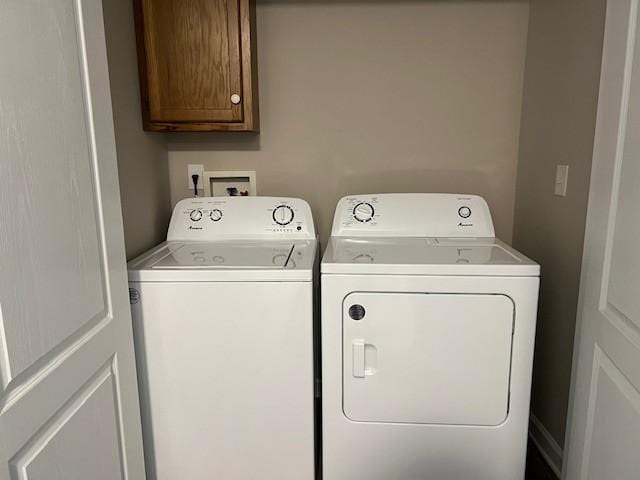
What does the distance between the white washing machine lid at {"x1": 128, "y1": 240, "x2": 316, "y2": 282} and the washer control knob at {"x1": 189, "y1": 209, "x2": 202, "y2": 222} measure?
15cm

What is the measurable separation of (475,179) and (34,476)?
1.92 metres

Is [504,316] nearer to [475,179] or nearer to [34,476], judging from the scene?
[475,179]

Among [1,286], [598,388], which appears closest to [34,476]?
[1,286]

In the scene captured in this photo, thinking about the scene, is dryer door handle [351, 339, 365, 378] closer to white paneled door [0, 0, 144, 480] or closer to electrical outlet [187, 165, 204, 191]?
white paneled door [0, 0, 144, 480]

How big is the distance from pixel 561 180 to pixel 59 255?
1.64 meters

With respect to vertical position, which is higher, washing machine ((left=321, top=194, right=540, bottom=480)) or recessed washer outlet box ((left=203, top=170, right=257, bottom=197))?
recessed washer outlet box ((left=203, top=170, right=257, bottom=197))

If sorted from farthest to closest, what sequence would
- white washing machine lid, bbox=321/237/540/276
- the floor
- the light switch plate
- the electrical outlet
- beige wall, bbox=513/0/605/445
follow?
1. the electrical outlet
2. the floor
3. the light switch plate
4. beige wall, bbox=513/0/605/445
5. white washing machine lid, bbox=321/237/540/276

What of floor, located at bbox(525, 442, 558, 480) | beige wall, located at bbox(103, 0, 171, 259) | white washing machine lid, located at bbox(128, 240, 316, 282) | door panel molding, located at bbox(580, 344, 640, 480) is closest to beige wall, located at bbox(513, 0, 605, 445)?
floor, located at bbox(525, 442, 558, 480)

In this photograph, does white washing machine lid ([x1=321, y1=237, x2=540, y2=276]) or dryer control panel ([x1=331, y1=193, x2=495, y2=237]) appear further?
dryer control panel ([x1=331, y1=193, x2=495, y2=237])

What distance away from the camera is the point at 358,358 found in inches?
56.1

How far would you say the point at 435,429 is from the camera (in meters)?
1.46

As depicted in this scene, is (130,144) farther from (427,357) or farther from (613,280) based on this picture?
(613,280)

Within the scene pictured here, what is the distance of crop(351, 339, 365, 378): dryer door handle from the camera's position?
1415mm

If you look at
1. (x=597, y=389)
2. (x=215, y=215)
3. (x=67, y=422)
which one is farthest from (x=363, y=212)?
(x=67, y=422)
